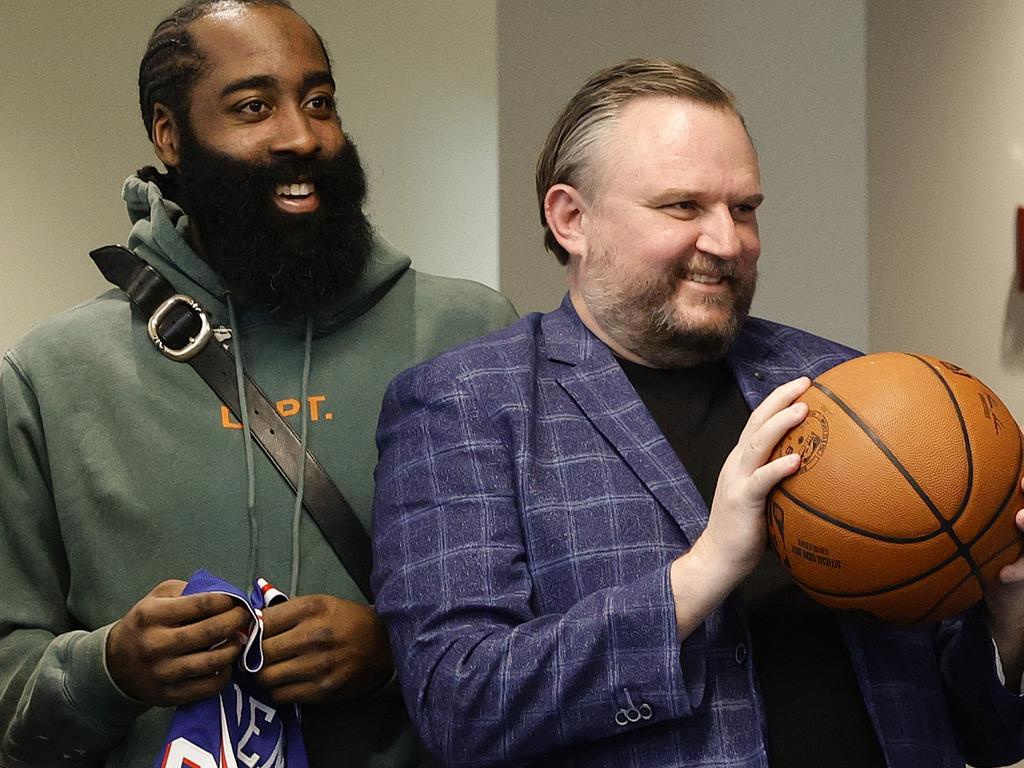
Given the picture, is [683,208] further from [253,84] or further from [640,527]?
[253,84]

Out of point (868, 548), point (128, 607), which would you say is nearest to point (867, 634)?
point (868, 548)

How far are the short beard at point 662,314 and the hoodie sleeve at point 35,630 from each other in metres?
0.77

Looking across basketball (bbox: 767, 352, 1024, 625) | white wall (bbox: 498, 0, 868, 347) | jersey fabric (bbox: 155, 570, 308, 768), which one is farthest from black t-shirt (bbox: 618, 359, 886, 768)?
white wall (bbox: 498, 0, 868, 347)

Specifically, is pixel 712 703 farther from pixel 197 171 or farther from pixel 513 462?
pixel 197 171

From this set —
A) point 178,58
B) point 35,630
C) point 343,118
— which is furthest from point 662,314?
point 343,118

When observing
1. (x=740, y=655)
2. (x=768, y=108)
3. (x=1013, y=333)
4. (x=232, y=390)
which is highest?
(x=768, y=108)

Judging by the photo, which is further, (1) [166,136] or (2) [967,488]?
(1) [166,136]

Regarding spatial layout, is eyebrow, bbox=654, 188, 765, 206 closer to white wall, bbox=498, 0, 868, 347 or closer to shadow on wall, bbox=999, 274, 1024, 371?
shadow on wall, bbox=999, 274, 1024, 371

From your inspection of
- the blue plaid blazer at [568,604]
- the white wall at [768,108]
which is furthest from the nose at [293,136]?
the white wall at [768,108]

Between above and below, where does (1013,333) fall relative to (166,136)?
below

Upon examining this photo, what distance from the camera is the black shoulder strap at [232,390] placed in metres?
1.96

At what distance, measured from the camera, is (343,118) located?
13.7 feet

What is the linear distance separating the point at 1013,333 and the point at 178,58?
157cm

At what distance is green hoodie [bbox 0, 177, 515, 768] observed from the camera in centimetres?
194
